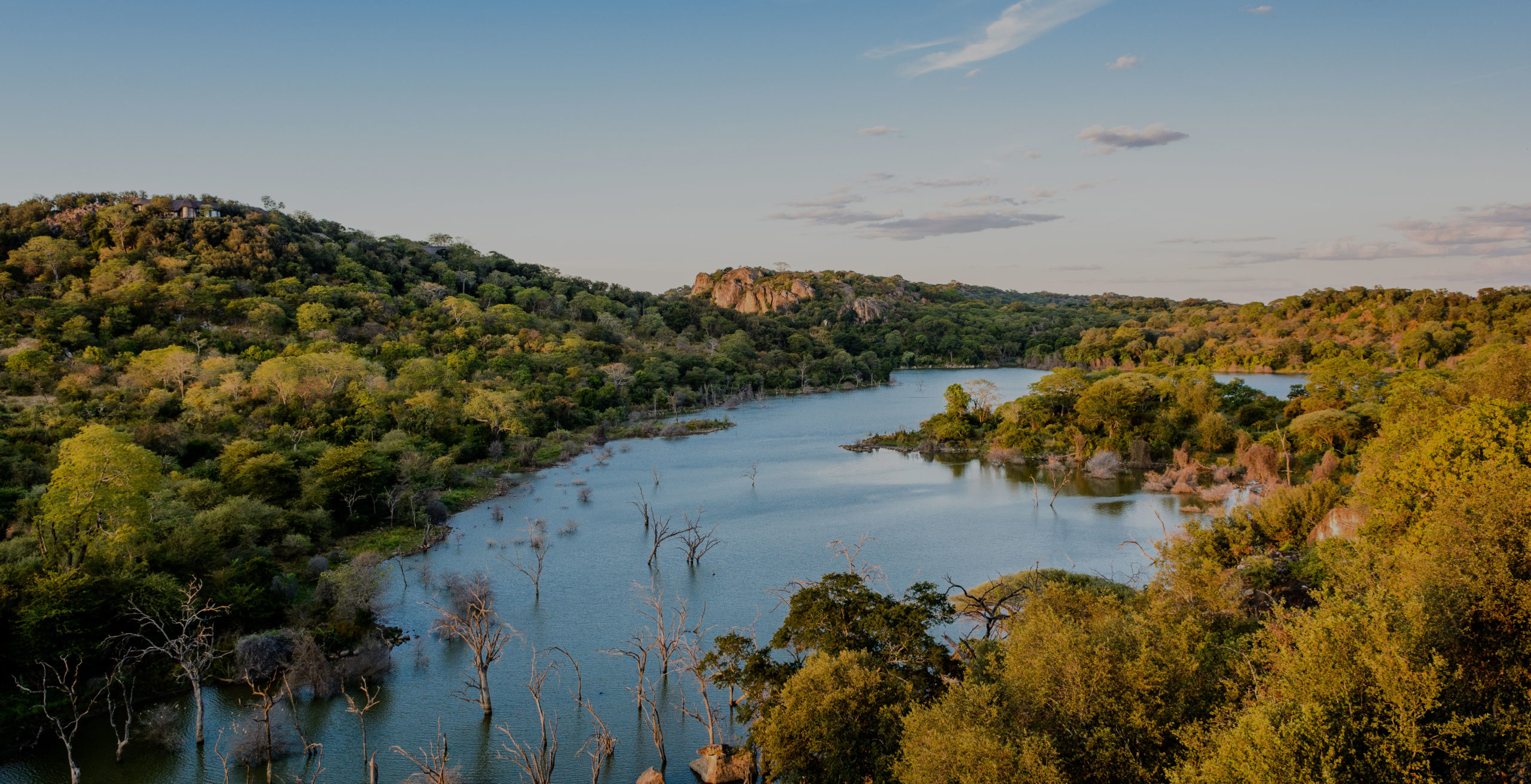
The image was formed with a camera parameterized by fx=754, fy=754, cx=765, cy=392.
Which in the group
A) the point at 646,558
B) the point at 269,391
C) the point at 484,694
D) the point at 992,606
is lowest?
the point at 646,558

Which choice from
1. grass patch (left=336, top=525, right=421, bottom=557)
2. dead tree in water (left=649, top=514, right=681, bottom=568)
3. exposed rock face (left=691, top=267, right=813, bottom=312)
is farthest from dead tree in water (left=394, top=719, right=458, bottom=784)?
exposed rock face (left=691, top=267, right=813, bottom=312)

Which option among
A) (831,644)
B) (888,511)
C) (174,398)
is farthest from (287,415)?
(831,644)

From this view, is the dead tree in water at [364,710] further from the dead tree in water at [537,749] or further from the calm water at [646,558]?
the dead tree in water at [537,749]

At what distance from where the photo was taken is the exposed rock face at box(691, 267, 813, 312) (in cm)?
15088

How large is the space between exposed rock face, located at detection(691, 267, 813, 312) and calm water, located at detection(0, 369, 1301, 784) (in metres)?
95.7

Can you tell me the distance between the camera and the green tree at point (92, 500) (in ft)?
63.2

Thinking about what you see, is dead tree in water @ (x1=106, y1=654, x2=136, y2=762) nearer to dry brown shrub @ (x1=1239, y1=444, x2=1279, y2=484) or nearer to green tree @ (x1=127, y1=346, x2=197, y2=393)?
green tree @ (x1=127, y1=346, x2=197, y2=393)

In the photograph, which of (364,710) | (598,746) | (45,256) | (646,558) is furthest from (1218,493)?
(45,256)

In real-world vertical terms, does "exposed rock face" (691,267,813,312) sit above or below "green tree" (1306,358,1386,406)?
above

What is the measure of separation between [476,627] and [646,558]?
11.7 meters

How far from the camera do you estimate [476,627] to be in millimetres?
17719

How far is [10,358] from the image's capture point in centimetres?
3906

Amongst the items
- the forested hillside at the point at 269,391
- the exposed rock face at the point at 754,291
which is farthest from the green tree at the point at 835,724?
the exposed rock face at the point at 754,291

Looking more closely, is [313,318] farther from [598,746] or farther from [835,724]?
[835,724]
